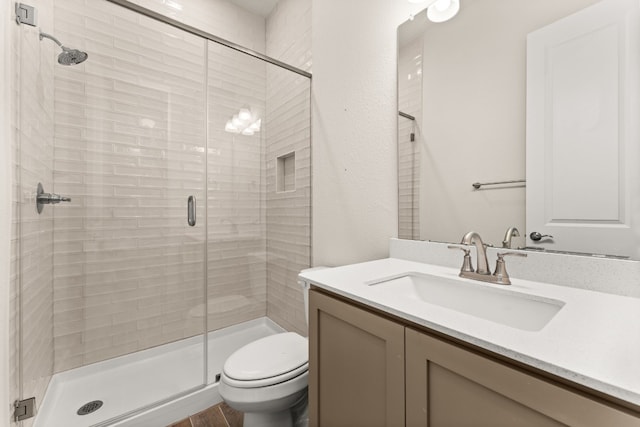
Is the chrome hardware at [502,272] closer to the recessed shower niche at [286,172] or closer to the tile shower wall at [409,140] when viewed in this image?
the tile shower wall at [409,140]

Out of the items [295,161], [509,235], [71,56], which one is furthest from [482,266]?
[71,56]

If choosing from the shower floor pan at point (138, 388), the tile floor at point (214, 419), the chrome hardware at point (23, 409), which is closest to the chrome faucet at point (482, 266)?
the tile floor at point (214, 419)

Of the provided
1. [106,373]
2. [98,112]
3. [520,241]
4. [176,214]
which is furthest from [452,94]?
[106,373]

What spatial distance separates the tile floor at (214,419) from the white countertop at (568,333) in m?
1.07

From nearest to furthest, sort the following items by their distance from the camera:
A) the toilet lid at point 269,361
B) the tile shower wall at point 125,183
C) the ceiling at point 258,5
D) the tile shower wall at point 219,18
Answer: the toilet lid at point 269,361
the tile shower wall at point 125,183
the tile shower wall at point 219,18
the ceiling at point 258,5

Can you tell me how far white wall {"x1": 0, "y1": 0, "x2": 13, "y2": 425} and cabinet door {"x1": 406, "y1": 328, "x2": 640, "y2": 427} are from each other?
141 centimetres

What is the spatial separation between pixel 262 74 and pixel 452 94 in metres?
1.52

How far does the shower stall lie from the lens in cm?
142

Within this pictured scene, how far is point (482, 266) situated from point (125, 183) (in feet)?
6.78

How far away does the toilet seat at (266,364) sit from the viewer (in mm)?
1130

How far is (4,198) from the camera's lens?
1.06 m

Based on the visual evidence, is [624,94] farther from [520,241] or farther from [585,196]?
[520,241]

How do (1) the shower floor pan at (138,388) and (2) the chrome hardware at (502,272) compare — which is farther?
(1) the shower floor pan at (138,388)

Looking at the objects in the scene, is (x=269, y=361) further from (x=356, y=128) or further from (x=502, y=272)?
(x=356, y=128)
